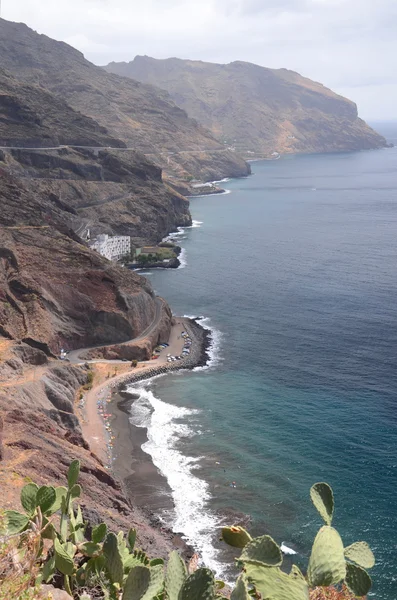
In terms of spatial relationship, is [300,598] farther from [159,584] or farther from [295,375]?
[295,375]

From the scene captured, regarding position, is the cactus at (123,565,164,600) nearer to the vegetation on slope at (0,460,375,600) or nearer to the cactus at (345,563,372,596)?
the vegetation on slope at (0,460,375,600)

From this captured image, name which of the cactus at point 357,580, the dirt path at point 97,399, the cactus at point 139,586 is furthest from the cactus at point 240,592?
the dirt path at point 97,399

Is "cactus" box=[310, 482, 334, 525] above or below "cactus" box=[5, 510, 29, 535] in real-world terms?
above

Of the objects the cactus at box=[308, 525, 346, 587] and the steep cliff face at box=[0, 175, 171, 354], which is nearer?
the cactus at box=[308, 525, 346, 587]

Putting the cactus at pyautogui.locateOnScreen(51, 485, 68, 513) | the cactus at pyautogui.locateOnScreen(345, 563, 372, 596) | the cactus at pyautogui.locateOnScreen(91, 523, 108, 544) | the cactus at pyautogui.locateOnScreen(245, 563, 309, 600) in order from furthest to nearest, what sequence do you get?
the cactus at pyautogui.locateOnScreen(91, 523, 108, 544), the cactus at pyautogui.locateOnScreen(51, 485, 68, 513), the cactus at pyautogui.locateOnScreen(345, 563, 372, 596), the cactus at pyautogui.locateOnScreen(245, 563, 309, 600)

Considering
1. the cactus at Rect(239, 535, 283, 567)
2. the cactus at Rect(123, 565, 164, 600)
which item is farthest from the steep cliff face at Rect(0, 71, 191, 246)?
the cactus at Rect(239, 535, 283, 567)

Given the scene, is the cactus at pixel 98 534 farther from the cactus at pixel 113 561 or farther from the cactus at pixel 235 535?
the cactus at pixel 235 535

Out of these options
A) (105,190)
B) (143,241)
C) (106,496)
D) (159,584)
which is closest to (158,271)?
(143,241)
